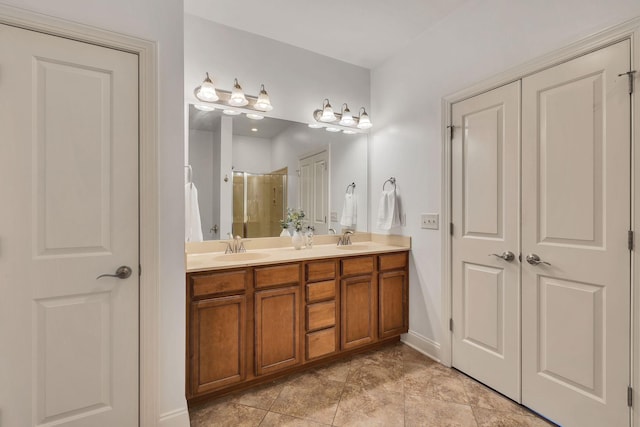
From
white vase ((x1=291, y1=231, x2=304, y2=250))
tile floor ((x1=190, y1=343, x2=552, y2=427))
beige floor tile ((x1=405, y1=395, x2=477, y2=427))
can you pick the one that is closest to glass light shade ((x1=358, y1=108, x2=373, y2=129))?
white vase ((x1=291, y1=231, x2=304, y2=250))

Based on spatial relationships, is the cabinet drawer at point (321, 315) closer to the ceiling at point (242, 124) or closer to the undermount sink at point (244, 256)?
the undermount sink at point (244, 256)

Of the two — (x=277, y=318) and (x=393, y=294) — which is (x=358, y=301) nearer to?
(x=393, y=294)

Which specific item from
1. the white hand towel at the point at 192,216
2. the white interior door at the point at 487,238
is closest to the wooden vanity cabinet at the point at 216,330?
the white hand towel at the point at 192,216

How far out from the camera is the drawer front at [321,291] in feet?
6.93

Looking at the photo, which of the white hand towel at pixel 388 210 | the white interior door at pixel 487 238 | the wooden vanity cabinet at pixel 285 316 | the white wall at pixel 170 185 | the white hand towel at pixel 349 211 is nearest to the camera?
the white wall at pixel 170 185

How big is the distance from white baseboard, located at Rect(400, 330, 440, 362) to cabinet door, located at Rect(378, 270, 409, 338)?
83 millimetres

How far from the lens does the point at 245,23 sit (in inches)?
90.4

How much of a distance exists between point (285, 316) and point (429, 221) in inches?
→ 54.4

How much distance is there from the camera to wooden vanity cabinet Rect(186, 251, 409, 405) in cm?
174

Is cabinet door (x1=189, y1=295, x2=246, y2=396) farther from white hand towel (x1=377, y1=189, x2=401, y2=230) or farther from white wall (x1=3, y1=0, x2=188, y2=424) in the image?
white hand towel (x1=377, y1=189, x2=401, y2=230)

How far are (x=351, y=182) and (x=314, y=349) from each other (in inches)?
64.6

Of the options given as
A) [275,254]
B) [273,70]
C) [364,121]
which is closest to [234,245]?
[275,254]

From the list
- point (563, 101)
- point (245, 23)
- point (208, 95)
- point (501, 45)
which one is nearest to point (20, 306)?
point (208, 95)

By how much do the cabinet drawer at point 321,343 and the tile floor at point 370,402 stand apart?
0.51 ft
